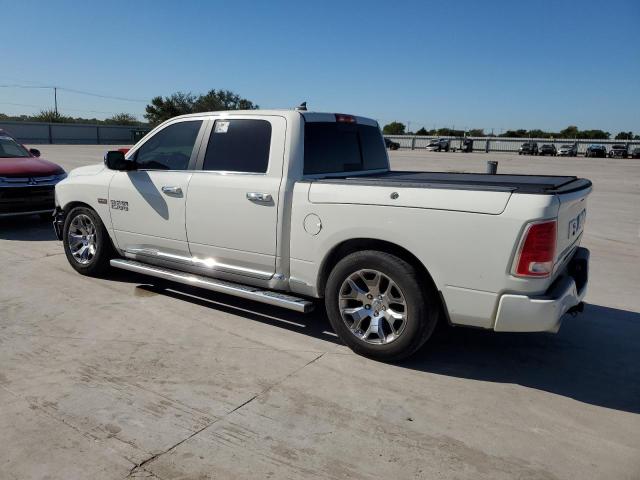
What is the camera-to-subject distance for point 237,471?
2.62m

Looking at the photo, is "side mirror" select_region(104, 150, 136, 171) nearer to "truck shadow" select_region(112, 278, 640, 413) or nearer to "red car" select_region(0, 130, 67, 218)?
"truck shadow" select_region(112, 278, 640, 413)

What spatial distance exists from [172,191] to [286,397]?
250 cm

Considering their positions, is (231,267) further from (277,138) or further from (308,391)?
(308,391)

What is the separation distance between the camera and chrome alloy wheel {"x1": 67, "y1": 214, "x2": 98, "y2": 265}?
5.89m

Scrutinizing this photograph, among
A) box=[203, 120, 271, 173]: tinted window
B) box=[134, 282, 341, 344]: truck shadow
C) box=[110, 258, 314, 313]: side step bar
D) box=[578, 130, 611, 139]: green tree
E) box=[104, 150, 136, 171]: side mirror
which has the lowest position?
box=[134, 282, 341, 344]: truck shadow

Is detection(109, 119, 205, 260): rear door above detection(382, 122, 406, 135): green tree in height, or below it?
below

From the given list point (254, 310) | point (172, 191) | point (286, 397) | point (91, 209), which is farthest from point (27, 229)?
point (286, 397)

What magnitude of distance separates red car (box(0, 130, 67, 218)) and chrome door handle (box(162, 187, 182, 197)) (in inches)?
195

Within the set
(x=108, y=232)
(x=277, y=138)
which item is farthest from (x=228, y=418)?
(x=108, y=232)

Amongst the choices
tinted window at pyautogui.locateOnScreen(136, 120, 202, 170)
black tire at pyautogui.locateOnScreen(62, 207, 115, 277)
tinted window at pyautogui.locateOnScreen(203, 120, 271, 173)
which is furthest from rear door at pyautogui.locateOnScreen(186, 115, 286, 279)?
black tire at pyautogui.locateOnScreen(62, 207, 115, 277)

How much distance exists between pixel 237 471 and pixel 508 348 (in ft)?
8.61

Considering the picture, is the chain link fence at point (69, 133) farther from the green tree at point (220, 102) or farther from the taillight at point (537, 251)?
the taillight at point (537, 251)

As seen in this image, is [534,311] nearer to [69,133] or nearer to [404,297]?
[404,297]

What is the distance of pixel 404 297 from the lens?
365 centimetres
